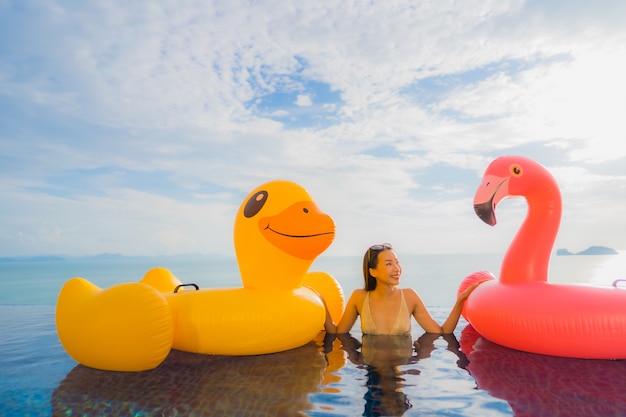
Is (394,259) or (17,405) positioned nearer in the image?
(17,405)

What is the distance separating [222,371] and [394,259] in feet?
5.63

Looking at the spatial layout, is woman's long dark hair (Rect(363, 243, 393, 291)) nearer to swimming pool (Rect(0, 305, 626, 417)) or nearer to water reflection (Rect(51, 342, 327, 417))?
swimming pool (Rect(0, 305, 626, 417))

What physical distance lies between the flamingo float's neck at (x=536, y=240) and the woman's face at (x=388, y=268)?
3.36 feet

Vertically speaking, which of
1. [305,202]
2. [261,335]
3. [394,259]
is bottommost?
[261,335]

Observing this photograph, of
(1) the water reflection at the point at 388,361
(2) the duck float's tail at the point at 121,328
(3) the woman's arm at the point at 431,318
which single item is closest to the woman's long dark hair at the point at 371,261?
(3) the woman's arm at the point at 431,318

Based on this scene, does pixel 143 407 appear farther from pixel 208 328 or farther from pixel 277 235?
pixel 277 235

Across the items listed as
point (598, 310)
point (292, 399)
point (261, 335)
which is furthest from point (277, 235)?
point (598, 310)

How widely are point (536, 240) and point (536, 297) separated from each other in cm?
59

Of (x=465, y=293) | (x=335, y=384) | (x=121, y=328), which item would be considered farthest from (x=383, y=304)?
(x=121, y=328)

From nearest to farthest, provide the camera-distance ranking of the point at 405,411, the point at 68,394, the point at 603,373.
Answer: the point at 405,411, the point at 68,394, the point at 603,373

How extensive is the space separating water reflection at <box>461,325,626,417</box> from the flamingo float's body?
125 mm

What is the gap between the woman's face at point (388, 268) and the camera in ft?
13.3

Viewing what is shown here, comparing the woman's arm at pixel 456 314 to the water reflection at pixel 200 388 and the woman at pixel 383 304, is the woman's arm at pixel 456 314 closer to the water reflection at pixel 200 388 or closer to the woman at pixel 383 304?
the woman at pixel 383 304

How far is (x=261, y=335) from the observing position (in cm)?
391
